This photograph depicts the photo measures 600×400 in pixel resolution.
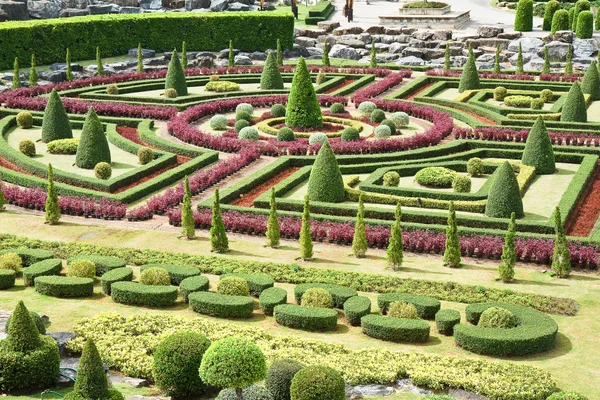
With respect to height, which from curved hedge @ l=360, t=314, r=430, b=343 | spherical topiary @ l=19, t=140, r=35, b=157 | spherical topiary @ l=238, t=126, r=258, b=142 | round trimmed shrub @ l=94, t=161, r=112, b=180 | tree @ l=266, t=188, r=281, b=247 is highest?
spherical topiary @ l=238, t=126, r=258, b=142

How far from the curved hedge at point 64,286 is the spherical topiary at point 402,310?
8.60 meters

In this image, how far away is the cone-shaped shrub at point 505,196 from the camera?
108 ft

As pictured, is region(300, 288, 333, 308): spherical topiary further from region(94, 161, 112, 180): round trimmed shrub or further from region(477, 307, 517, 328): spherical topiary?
region(94, 161, 112, 180): round trimmed shrub

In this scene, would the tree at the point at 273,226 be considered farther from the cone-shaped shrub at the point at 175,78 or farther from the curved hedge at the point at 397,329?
the cone-shaped shrub at the point at 175,78

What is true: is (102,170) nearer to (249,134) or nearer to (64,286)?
(249,134)

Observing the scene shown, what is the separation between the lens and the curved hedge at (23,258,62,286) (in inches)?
1068

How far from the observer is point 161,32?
237 ft

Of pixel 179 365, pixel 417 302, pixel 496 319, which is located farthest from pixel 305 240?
pixel 179 365

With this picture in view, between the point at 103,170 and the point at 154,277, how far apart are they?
1307 cm

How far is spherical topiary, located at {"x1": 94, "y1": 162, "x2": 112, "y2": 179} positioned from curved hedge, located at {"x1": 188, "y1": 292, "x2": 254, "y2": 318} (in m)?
14.8

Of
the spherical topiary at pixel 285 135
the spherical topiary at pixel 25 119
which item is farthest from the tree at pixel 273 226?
the spherical topiary at pixel 25 119

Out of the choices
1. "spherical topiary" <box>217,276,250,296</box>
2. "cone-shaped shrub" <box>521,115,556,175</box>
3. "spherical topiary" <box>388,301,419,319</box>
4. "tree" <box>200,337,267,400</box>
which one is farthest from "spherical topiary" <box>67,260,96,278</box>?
"cone-shaped shrub" <box>521,115,556,175</box>

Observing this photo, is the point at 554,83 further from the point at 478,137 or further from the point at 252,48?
the point at 252,48

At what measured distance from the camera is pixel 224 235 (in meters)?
31.0
